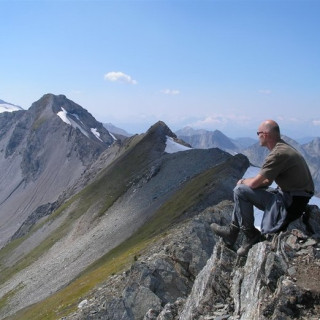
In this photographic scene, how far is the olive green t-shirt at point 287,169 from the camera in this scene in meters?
14.5

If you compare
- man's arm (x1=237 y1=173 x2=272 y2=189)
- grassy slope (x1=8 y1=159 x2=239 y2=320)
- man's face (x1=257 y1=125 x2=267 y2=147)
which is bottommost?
grassy slope (x1=8 y1=159 x2=239 y2=320)

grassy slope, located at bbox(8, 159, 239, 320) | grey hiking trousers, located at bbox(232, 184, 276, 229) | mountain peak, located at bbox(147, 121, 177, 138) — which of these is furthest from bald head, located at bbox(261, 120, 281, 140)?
mountain peak, located at bbox(147, 121, 177, 138)

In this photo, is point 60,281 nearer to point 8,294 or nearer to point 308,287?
point 8,294

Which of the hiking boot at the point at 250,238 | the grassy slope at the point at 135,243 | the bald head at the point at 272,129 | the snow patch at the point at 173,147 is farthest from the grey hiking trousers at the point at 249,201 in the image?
the snow patch at the point at 173,147

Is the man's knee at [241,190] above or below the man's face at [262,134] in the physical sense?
below

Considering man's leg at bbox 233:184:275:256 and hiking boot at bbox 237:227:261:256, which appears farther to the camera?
hiking boot at bbox 237:227:261:256

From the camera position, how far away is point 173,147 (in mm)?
120750

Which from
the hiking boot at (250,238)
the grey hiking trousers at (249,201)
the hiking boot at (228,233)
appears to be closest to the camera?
the grey hiking trousers at (249,201)

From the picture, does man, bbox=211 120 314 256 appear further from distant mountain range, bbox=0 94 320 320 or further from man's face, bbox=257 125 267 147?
distant mountain range, bbox=0 94 320 320

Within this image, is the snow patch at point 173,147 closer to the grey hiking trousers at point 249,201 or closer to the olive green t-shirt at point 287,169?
the grey hiking trousers at point 249,201

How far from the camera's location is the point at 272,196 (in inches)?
610

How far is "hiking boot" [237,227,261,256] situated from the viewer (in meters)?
16.0

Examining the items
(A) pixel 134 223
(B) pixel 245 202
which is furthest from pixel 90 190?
(B) pixel 245 202

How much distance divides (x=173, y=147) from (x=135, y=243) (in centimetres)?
6431
